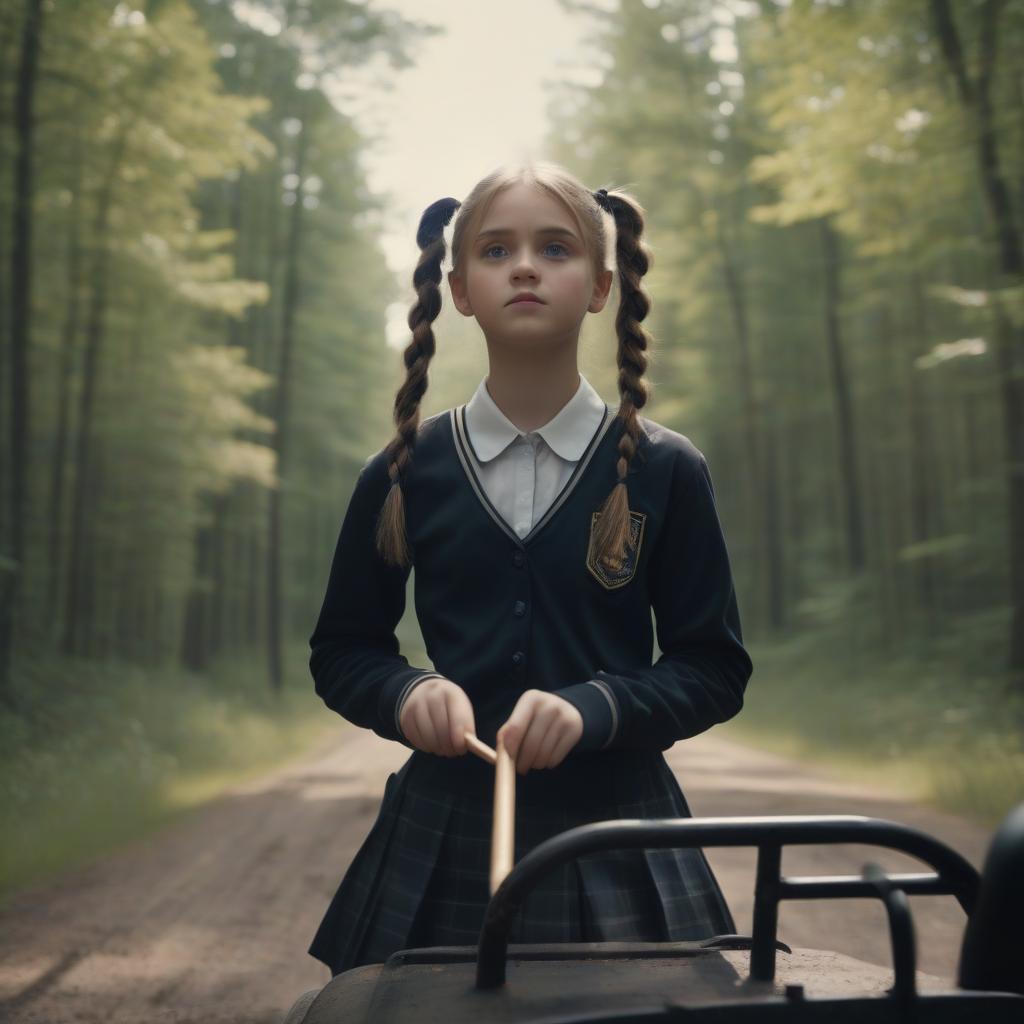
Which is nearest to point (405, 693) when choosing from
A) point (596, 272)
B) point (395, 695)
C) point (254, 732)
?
point (395, 695)

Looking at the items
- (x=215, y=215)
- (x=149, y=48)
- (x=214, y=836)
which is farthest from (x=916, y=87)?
(x=215, y=215)

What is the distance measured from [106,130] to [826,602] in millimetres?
13982

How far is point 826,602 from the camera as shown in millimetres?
20234

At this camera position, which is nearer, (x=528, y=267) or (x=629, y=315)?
(x=528, y=267)

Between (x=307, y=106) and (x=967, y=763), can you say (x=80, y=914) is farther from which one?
(x=307, y=106)

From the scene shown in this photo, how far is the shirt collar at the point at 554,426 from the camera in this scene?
7.09ft

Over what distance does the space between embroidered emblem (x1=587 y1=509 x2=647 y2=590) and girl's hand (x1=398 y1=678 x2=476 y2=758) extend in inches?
14.8

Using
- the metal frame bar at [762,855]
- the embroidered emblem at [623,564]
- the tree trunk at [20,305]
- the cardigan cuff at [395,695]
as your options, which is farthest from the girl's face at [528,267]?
the tree trunk at [20,305]

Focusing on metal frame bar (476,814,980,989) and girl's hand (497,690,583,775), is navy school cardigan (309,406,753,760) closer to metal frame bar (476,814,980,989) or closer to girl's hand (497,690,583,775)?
girl's hand (497,690,583,775)

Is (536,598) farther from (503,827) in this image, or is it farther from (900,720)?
(900,720)

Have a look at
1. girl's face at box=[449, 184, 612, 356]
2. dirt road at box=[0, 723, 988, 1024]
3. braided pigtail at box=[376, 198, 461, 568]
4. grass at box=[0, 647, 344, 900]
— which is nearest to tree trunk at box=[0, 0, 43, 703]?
grass at box=[0, 647, 344, 900]

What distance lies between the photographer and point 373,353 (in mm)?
26766

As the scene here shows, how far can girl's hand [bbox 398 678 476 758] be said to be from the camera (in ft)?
5.76

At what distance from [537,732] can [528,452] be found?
672 millimetres
